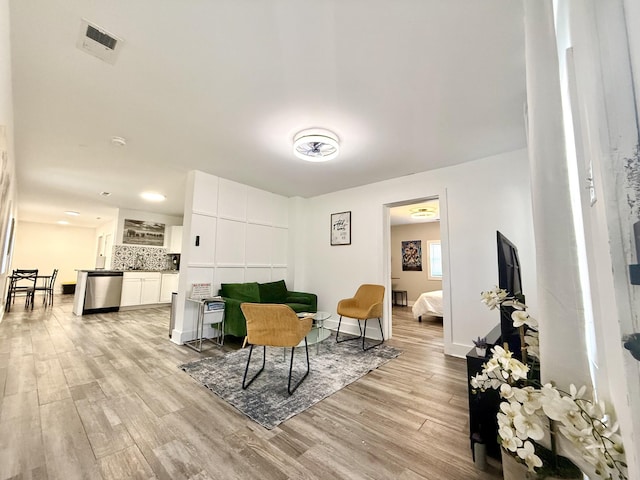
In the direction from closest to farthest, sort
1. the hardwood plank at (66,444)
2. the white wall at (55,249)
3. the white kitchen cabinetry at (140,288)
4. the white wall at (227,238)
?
1. the hardwood plank at (66,444)
2. the white wall at (227,238)
3. the white kitchen cabinetry at (140,288)
4. the white wall at (55,249)

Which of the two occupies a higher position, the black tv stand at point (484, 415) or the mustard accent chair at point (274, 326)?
the mustard accent chair at point (274, 326)

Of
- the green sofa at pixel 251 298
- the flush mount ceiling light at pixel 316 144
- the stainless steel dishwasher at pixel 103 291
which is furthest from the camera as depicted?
the stainless steel dishwasher at pixel 103 291

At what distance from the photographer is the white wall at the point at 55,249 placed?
8484 mm

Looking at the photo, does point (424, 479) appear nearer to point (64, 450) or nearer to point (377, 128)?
point (64, 450)

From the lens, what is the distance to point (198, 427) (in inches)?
69.9

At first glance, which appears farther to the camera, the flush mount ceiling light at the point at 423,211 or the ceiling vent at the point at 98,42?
the flush mount ceiling light at the point at 423,211

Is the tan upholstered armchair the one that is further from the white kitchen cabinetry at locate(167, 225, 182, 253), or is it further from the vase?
the white kitchen cabinetry at locate(167, 225, 182, 253)

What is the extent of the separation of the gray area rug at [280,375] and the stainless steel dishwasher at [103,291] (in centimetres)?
435

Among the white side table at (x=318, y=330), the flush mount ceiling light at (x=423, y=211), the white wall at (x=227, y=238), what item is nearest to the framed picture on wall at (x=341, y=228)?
the white wall at (x=227, y=238)

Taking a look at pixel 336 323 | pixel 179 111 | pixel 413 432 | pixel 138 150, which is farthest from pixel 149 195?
pixel 413 432

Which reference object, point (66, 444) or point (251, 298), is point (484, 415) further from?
point (251, 298)

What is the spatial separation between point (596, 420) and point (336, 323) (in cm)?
411

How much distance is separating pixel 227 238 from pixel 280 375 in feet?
8.15

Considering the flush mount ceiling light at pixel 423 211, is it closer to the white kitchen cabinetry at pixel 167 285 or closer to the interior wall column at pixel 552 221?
the interior wall column at pixel 552 221
